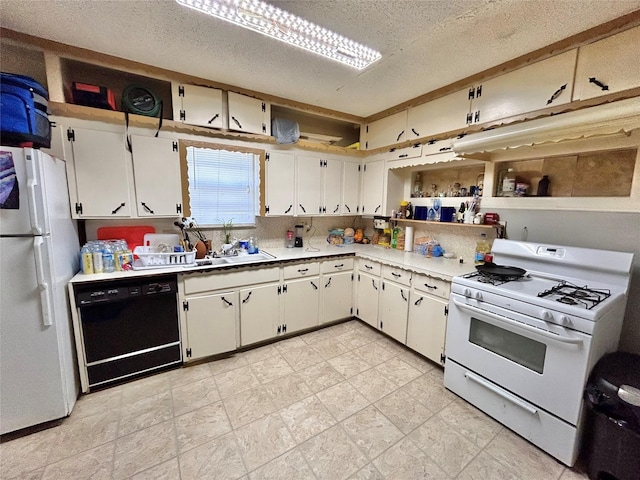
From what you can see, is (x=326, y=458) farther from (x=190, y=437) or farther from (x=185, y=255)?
(x=185, y=255)

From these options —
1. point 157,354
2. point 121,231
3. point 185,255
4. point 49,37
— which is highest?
point 49,37

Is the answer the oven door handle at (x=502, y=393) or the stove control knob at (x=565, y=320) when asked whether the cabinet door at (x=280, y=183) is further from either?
the stove control knob at (x=565, y=320)

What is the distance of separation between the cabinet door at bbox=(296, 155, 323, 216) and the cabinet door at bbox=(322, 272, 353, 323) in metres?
0.86

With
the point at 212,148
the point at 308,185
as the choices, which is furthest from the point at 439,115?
the point at 212,148

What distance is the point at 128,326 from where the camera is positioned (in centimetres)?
218

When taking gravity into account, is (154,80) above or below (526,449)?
above

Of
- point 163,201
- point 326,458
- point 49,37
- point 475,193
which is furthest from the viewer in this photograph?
point 475,193

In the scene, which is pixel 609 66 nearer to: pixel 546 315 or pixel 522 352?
pixel 546 315

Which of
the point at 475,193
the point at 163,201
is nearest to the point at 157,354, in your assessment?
the point at 163,201

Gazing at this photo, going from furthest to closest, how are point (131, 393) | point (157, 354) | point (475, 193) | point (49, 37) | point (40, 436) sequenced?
point (475, 193) < point (157, 354) < point (131, 393) < point (49, 37) < point (40, 436)

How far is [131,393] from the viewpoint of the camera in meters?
2.13

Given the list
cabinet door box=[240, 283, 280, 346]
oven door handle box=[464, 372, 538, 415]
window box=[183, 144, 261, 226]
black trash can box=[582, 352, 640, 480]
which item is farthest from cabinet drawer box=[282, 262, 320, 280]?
black trash can box=[582, 352, 640, 480]

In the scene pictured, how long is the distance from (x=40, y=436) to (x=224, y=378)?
1148mm

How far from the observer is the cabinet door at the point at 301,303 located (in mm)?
2928
